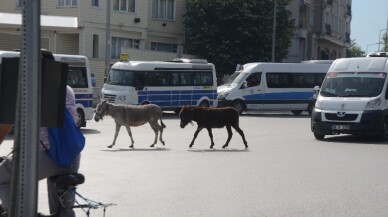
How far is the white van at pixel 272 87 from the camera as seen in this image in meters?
34.8

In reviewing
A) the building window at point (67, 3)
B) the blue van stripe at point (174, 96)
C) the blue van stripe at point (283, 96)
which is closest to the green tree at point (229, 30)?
the building window at point (67, 3)

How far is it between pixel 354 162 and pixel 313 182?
3487 millimetres

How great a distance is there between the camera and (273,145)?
19.0 meters

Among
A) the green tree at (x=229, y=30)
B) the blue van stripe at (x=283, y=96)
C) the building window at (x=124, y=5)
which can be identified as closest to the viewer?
the blue van stripe at (x=283, y=96)

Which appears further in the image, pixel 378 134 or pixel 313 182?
pixel 378 134

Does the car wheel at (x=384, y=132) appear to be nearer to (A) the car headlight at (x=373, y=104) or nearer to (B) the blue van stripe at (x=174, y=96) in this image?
(A) the car headlight at (x=373, y=104)

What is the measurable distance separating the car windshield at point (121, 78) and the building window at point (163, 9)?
50.5ft

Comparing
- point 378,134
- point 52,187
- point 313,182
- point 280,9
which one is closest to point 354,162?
point 313,182

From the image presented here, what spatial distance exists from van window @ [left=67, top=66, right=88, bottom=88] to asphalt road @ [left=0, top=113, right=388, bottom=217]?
365cm

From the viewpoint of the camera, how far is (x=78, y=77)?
23844mm

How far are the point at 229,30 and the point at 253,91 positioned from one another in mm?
12584

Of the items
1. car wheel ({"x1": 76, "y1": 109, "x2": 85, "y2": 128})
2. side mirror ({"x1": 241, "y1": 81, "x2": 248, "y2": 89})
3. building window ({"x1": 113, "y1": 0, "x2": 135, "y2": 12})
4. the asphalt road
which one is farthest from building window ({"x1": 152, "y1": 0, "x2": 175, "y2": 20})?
the asphalt road

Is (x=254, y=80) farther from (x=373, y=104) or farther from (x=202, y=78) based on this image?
(x=373, y=104)

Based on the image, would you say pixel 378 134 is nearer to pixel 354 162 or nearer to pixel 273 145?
pixel 273 145
